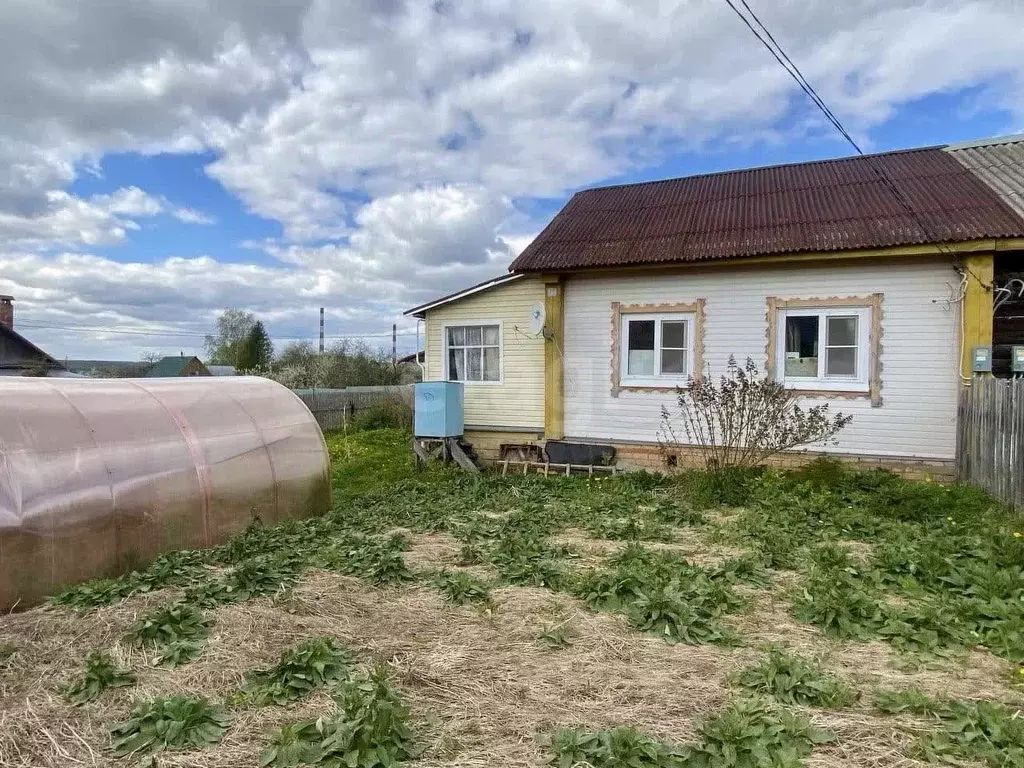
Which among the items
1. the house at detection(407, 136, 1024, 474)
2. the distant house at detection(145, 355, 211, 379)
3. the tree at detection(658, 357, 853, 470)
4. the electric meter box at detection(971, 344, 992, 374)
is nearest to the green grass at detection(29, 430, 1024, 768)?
the tree at detection(658, 357, 853, 470)

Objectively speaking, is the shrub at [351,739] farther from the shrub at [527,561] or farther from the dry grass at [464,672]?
the shrub at [527,561]

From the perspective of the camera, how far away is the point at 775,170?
1253cm

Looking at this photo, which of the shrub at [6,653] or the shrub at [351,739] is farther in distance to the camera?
the shrub at [6,653]

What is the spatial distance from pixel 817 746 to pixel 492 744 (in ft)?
4.48

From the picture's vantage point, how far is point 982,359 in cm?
873

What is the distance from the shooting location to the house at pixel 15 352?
101 feet

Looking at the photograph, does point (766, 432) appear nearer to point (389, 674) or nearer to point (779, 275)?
point (779, 275)

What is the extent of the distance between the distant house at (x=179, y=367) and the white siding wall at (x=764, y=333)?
25.4 meters

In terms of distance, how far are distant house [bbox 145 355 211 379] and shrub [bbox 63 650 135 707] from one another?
99.7ft

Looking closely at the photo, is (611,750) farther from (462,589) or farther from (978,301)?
(978,301)

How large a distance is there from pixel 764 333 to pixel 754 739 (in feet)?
27.1

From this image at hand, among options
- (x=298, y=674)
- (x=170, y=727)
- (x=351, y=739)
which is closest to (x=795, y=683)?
(x=351, y=739)

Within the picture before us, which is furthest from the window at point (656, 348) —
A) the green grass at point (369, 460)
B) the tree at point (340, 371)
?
the tree at point (340, 371)

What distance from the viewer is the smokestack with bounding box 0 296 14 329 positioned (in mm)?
32281
